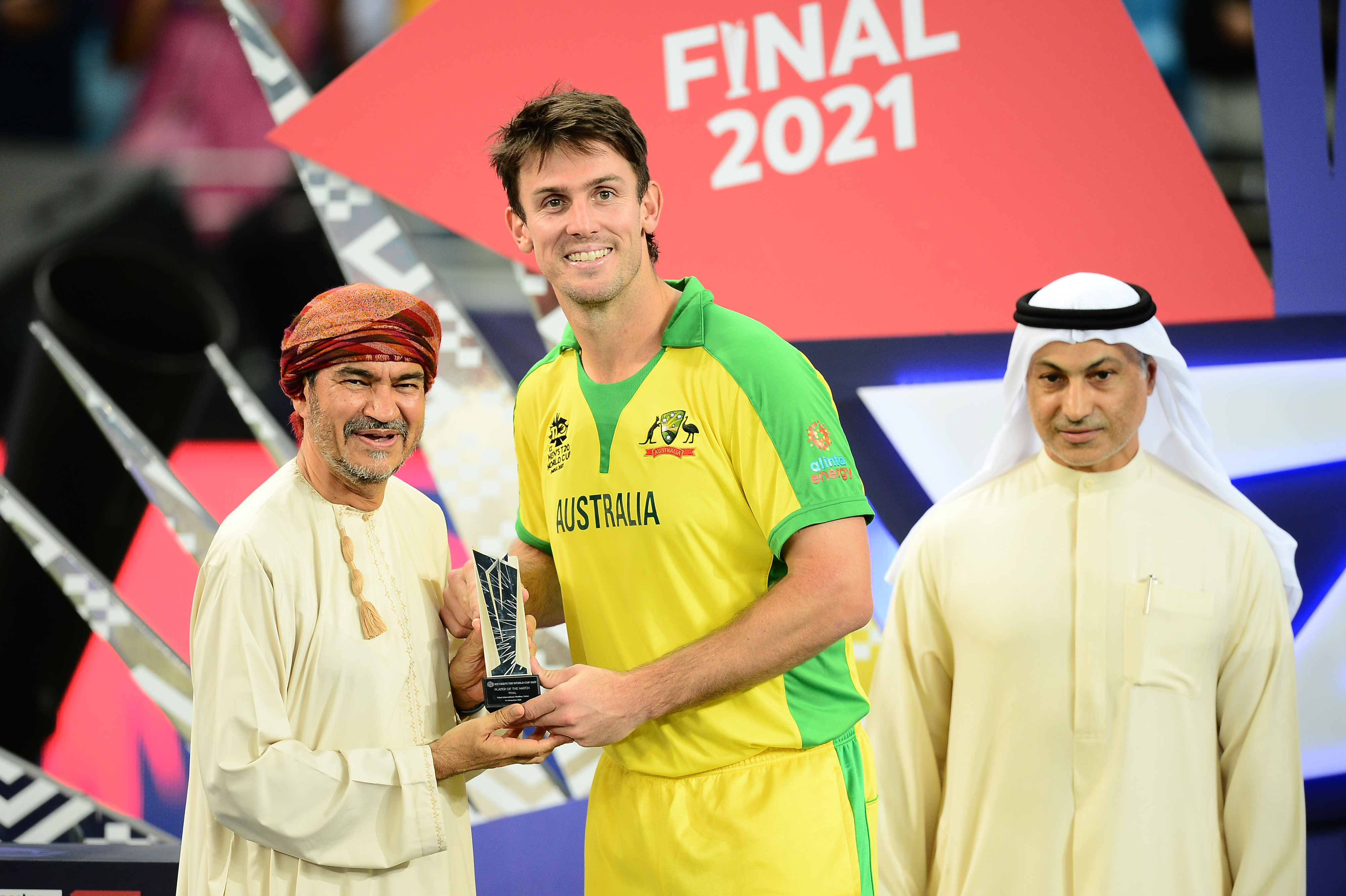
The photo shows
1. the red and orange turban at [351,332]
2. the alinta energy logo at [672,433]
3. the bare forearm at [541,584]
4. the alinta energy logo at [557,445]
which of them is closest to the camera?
the red and orange turban at [351,332]

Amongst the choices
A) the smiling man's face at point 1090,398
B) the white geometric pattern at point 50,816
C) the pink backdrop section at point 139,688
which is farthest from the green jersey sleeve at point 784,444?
the white geometric pattern at point 50,816

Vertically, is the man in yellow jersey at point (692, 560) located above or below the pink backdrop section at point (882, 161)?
below

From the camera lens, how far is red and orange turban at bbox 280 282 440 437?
191 centimetres

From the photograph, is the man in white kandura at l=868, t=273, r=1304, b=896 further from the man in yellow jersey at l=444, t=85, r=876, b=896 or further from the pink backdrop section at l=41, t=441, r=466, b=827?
the pink backdrop section at l=41, t=441, r=466, b=827

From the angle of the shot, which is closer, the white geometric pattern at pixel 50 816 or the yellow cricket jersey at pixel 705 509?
the yellow cricket jersey at pixel 705 509

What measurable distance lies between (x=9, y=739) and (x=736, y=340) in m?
3.40

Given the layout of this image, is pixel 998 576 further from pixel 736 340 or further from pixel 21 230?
pixel 21 230

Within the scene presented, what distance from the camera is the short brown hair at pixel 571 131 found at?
6.69 ft

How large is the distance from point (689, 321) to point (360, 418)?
0.64 metres

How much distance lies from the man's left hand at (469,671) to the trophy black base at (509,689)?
0.56 ft

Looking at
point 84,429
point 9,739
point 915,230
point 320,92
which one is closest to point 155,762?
point 9,739

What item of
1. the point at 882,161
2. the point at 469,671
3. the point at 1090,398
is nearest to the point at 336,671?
the point at 469,671

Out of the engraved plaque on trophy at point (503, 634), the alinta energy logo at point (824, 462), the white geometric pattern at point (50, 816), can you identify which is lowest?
the white geometric pattern at point (50, 816)

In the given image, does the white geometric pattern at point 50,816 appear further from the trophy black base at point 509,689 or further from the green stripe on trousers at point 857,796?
the green stripe on trousers at point 857,796
